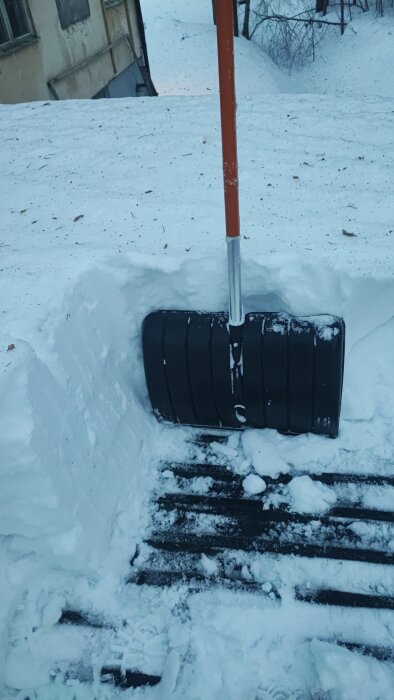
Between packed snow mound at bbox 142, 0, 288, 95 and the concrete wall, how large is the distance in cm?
309

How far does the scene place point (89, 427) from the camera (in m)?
2.02

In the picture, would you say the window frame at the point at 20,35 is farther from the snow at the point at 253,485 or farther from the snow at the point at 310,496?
the snow at the point at 310,496

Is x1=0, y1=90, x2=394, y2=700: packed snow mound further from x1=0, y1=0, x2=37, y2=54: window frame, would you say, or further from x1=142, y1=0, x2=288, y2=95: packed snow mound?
x1=142, y1=0, x2=288, y2=95: packed snow mound

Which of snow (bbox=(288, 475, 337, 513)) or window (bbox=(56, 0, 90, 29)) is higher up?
window (bbox=(56, 0, 90, 29))

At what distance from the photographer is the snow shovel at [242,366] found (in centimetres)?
210

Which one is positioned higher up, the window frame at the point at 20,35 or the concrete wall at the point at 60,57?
the window frame at the point at 20,35

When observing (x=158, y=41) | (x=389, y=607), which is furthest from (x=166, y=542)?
(x=158, y=41)

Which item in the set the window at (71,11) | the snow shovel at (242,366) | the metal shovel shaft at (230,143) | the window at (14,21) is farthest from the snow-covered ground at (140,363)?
the window at (71,11)

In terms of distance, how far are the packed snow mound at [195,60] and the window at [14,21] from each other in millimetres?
5380

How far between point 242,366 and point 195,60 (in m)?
13.2

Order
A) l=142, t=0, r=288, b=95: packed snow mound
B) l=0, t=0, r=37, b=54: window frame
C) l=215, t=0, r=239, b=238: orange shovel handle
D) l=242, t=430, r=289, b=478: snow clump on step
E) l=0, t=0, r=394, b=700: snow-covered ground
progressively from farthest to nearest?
l=142, t=0, r=288, b=95: packed snow mound → l=0, t=0, r=37, b=54: window frame → l=242, t=430, r=289, b=478: snow clump on step → l=0, t=0, r=394, b=700: snow-covered ground → l=215, t=0, r=239, b=238: orange shovel handle

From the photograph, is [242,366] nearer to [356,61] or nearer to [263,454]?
[263,454]

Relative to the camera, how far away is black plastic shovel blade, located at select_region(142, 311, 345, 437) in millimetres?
2105

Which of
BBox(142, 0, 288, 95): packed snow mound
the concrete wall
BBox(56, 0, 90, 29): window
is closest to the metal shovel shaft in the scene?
the concrete wall
